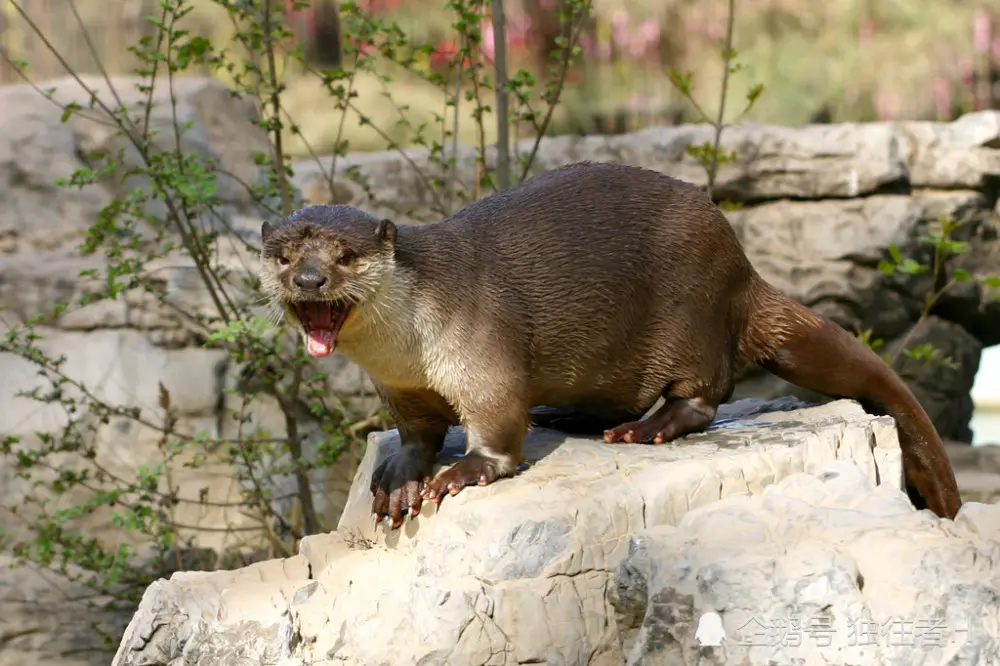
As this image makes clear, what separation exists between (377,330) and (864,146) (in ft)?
10.9

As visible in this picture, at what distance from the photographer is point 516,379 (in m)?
2.41

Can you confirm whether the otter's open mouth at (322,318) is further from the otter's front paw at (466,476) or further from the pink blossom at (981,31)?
the pink blossom at (981,31)

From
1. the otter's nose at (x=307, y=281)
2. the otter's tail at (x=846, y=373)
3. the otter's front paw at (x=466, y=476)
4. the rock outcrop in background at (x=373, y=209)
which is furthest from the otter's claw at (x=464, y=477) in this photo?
the rock outcrop in background at (x=373, y=209)

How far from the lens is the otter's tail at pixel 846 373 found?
8.96 feet

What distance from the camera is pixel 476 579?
88.7 inches

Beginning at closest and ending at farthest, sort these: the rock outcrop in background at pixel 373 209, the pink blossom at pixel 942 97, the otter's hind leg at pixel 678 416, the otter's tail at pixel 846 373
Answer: the otter's hind leg at pixel 678 416 → the otter's tail at pixel 846 373 → the rock outcrop in background at pixel 373 209 → the pink blossom at pixel 942 97

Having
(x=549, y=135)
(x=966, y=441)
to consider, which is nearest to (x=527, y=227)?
(x=549, y=135)

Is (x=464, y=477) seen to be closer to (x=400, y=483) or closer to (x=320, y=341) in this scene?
(x=400, y=483)

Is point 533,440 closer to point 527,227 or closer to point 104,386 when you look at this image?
point 527,227

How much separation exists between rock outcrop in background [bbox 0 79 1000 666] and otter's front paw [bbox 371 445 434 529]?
205 centimetres

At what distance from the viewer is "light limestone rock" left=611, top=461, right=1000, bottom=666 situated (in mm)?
1926

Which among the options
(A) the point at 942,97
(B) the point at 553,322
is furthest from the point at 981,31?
(B) the point at 553,322

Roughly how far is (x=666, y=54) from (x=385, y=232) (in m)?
4.43

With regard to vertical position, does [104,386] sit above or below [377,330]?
below
